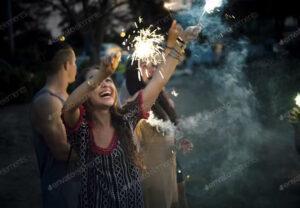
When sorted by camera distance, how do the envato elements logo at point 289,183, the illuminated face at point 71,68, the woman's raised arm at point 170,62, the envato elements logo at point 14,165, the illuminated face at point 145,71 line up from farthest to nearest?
the envato elements logo at point 14,165 < the envato elements logo at point 289,183 < the illuminated face at point 145,71 < the illuminated face at point 71,68 < the woman's raised arm at point 170,62

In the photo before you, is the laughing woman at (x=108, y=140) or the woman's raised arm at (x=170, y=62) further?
the woman's raised arm at (x=170, y=62)

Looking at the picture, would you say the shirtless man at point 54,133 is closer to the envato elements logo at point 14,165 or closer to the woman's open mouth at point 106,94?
the woman's open mouth at point 106,94

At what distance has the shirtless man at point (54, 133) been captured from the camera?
11.0 feet

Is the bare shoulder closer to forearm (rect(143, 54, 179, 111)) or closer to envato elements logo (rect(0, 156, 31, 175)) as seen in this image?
forearm (rect(143, 54, 179, 111))

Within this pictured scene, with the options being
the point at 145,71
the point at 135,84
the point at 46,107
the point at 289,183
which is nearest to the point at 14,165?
the point at 289,183

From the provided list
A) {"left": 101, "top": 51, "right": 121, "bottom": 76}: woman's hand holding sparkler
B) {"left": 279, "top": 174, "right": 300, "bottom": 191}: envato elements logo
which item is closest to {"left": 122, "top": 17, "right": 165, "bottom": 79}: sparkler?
{"left": 101, "top": 51, "right": 121, "bottom": 76}: woman's hand holding sparkler

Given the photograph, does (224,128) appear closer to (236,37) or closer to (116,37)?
(236,37)

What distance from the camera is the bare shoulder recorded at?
338 centimetres

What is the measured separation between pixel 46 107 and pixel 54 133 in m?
0.22

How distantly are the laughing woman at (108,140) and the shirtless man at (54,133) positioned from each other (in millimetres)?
96

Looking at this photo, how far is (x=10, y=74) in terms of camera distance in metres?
19.0

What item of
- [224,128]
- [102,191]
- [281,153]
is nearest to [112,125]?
[102,191]

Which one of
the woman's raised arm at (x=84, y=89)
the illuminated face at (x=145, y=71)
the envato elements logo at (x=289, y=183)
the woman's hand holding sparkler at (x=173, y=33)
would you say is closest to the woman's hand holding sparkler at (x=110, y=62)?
the woman's raised arm at (x=84, y=89)

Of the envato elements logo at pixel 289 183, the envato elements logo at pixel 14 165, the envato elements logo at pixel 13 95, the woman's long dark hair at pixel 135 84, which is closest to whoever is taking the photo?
the woman's long dark hair at pixel 135 84
